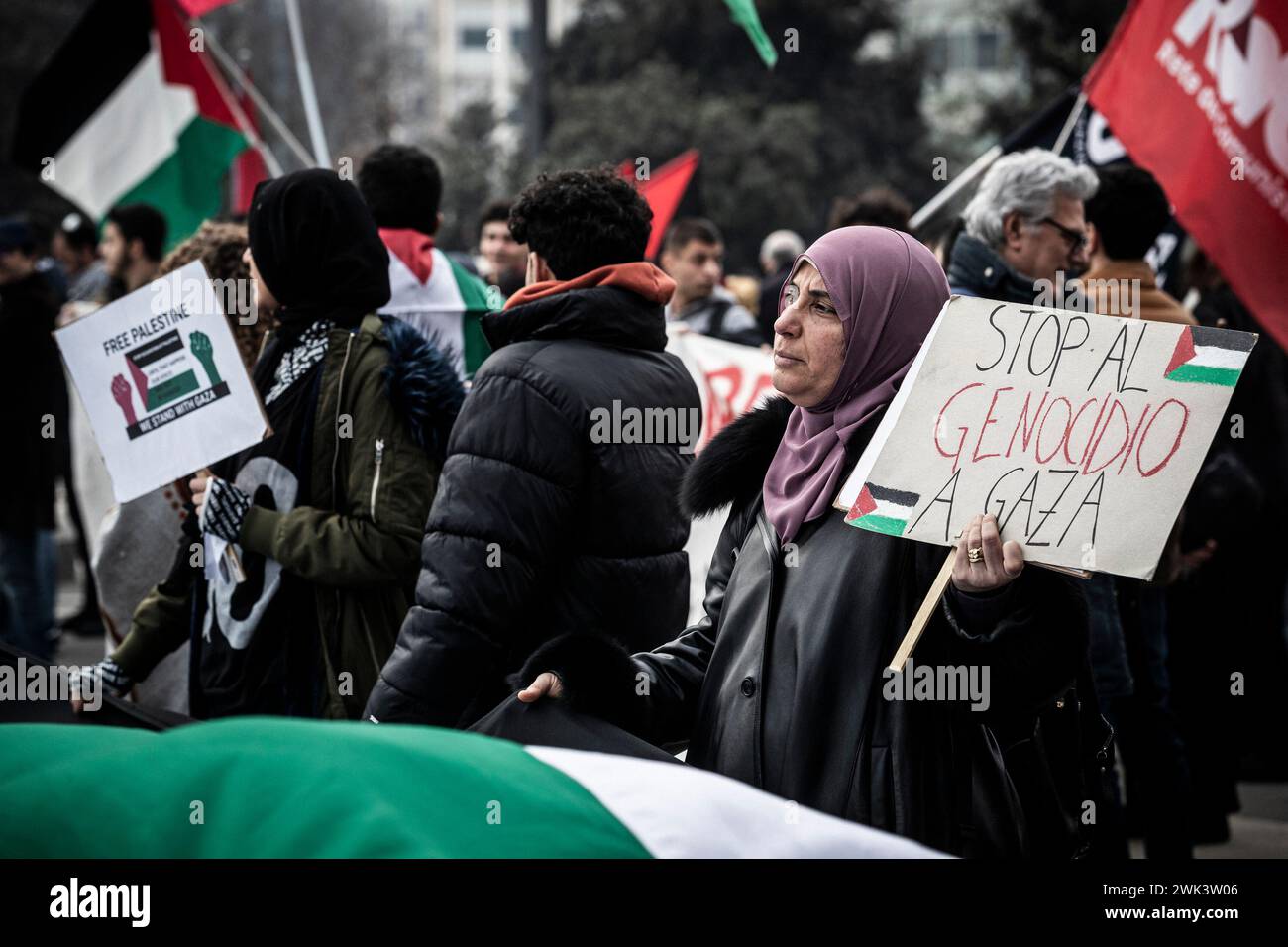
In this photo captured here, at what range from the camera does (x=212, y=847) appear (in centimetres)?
172

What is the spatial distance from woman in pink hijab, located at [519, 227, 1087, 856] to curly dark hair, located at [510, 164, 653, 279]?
0.87m

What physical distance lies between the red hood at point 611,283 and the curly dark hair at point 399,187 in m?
2.08

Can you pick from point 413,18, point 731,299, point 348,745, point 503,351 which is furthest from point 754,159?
point 413,18

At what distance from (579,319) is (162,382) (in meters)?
1.09

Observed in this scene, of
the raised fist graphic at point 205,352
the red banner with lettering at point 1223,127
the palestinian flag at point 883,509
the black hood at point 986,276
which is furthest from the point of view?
the red banner with lettering at point 1223,127

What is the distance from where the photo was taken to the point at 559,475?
11.4 ft

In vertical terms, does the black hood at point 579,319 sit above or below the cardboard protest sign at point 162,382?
above

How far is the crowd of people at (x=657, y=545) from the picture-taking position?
261 cm

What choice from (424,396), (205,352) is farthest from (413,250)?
(424,396)

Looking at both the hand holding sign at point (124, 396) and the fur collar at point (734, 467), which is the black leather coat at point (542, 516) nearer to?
the fur collar at point (734, 467)

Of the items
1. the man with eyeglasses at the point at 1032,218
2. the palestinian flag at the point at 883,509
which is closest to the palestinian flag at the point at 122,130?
the man with eyeglasses at the point at 1032,218

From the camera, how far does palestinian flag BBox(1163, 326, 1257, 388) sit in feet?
7.63

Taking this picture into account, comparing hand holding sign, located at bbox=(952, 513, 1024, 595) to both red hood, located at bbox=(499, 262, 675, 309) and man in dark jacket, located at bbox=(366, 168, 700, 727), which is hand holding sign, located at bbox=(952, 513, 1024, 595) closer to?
man in dark jacket, located at bbox=(366, 168, 700, 727)
